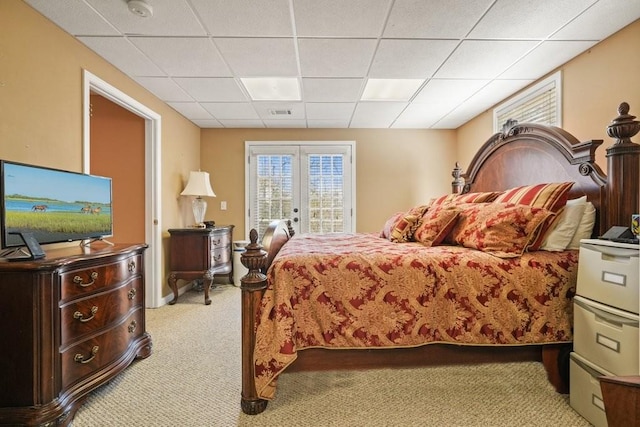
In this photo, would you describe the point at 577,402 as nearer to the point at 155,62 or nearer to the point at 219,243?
the point at 219,243

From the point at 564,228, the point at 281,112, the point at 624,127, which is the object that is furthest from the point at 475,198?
the point at 281,112

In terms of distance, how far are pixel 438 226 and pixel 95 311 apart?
2304mm

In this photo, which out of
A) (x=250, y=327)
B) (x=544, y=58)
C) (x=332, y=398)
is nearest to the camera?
(x=250, y=327)

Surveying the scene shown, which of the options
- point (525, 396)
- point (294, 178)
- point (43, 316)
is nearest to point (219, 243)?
point (294, 178)

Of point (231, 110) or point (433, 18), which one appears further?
point (231, 110)

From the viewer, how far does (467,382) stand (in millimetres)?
1763

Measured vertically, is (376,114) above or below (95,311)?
above

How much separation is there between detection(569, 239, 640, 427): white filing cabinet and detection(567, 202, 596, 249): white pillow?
0.34 metres

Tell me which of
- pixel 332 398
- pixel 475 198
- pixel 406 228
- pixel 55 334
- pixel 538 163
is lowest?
pixel 332 398

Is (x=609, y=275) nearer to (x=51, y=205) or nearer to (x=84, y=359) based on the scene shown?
(x=84, y=359)

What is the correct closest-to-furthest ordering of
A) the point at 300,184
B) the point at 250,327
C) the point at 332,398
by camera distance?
the point at 250,327
the point at 332,398
the point at 300,184

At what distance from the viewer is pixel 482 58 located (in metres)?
2.48

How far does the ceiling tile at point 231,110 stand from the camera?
353 cm

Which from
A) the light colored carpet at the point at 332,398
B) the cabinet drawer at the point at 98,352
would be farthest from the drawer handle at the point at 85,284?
the light colored carpet at the point at 332,398
